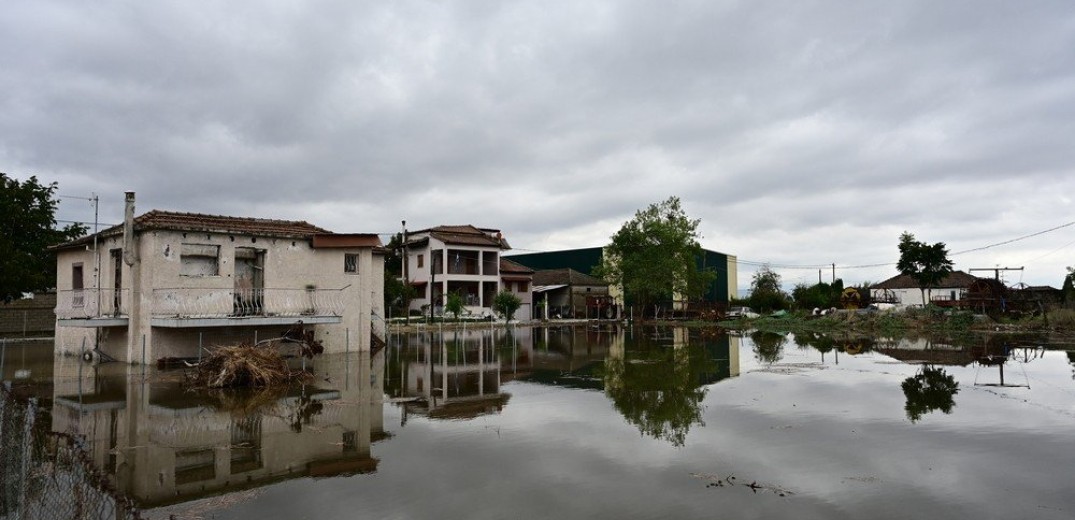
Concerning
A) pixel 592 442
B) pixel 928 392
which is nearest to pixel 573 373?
pixel 928 392

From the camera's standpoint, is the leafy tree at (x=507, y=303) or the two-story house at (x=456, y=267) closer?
the leafy tree at (x=507, y=303)

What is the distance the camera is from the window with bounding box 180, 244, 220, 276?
66.0ft

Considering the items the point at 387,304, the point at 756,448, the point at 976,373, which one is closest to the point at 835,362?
the point at 976,373

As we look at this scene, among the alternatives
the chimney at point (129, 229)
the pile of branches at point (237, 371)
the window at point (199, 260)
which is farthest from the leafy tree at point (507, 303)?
the pile of branches at point (237, 371)

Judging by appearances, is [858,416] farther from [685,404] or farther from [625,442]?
[625,442]

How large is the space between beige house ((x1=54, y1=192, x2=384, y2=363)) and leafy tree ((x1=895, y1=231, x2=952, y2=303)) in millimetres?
38150

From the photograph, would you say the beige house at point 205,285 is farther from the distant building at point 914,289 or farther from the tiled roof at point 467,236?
the distant building at point 914,289

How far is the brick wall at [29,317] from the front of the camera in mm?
35344

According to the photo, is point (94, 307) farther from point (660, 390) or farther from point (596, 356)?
point (660, 390)

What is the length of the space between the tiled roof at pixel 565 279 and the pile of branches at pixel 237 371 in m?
46.9

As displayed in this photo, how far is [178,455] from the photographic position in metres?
8.95

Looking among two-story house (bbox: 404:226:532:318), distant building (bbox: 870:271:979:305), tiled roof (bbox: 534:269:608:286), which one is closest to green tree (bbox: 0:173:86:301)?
two-story house (bbox: 404:226:532:318)

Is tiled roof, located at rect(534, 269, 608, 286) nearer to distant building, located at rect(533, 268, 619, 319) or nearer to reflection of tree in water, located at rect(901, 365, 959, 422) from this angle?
distant building, located at rect(533, 268, 619, 319)

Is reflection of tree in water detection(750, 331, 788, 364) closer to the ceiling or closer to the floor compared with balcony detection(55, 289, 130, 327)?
closer to the floor
